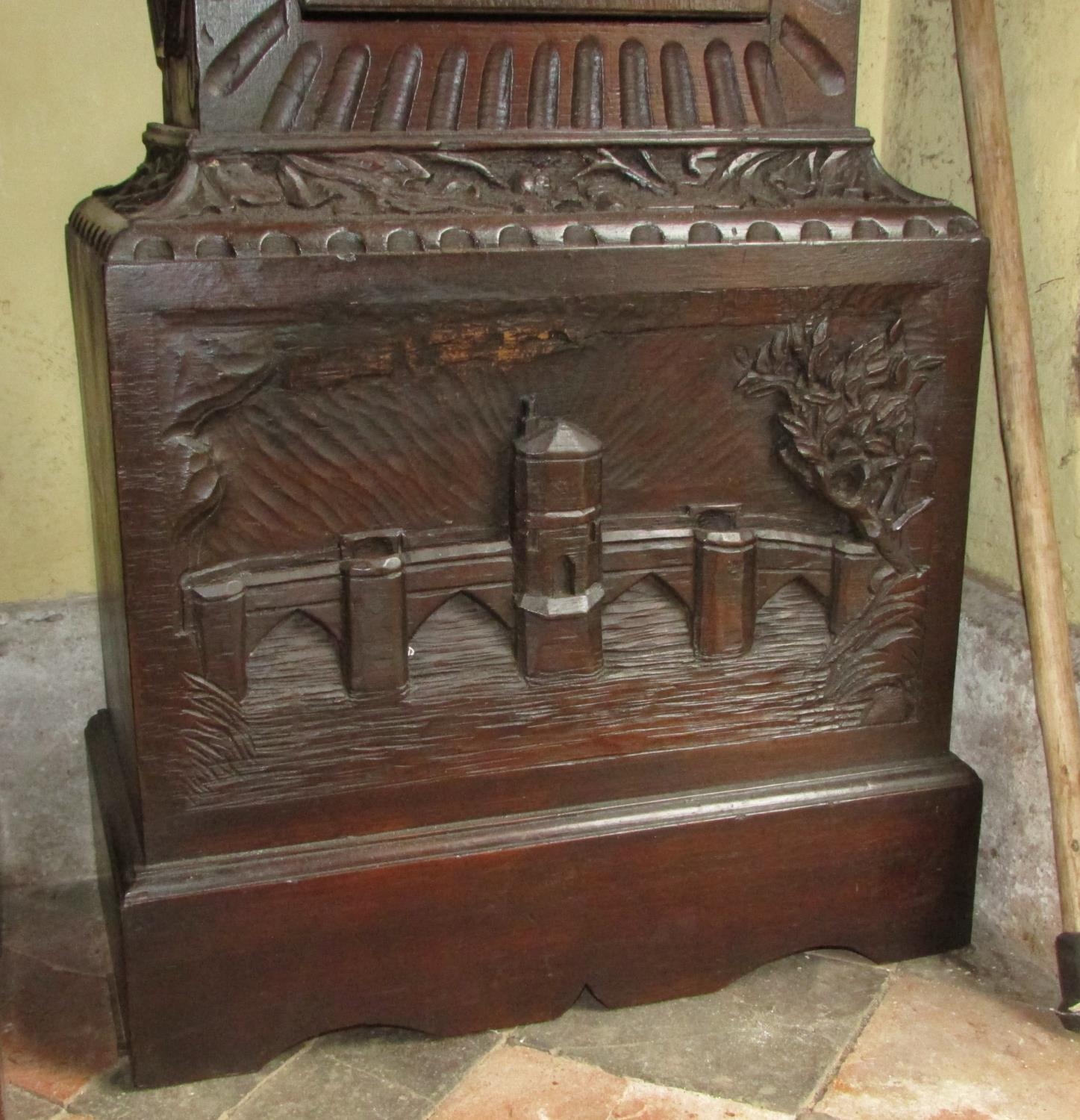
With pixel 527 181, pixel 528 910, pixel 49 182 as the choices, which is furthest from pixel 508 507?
pixel 49 182

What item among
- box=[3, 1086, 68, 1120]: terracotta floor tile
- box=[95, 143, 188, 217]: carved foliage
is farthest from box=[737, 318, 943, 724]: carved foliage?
box=[3, 1086, 68, 1120]: terracotta floor tile

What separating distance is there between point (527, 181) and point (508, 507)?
0.36 m

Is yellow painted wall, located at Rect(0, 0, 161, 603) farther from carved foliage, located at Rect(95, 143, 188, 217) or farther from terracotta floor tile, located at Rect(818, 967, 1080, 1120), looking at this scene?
terracotta floor tile, located at Rect(818, 967, 1080, 1120)

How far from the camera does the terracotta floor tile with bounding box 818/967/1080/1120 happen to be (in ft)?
4.96

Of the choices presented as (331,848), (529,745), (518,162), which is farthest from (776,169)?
(331,848)

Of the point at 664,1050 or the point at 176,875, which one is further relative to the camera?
the point at 664,1050

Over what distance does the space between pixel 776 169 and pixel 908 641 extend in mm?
585

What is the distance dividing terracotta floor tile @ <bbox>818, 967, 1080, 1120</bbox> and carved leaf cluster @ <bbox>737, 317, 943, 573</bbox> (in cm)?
57

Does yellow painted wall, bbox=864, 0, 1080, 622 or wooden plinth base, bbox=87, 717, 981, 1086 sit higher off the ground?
yellow painted wall, bbox=864, 0, 1080, 622

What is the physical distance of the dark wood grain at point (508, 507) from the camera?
143cm

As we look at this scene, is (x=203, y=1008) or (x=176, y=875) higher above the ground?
(x=176, y=875)

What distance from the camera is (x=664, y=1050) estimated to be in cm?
160

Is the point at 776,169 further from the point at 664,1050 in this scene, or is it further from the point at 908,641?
the point at 664,1050

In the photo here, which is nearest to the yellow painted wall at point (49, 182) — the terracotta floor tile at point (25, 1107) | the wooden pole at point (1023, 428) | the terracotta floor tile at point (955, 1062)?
the terracotta floor tile at point (25, 1107)
